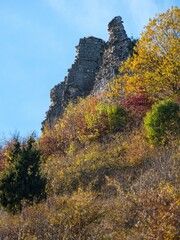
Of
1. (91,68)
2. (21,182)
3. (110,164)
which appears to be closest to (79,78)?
(91,68)

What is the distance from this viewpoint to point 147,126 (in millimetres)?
22234

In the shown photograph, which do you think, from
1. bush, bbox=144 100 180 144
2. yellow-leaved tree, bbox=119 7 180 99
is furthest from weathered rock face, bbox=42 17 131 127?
bush, bbox=144 100 180 144

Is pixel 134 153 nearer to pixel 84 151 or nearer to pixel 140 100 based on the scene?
pixel 84 151

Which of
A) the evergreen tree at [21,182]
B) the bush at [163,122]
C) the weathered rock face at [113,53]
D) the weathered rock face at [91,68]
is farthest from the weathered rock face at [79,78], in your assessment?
the evergreen tree at [21,182]

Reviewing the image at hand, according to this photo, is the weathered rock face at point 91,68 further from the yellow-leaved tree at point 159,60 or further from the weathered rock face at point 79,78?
the yellow-leaved tree at point 159,60

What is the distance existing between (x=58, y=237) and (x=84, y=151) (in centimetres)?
1258

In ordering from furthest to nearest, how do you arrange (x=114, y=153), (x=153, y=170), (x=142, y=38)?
(x=142, y=38) → (x=114, y=153) → (x=153, y=170)

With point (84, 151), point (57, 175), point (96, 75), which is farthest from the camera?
point (96, 75)

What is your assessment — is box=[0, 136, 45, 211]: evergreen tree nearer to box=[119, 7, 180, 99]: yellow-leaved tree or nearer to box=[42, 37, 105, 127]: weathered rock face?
box=[119, 7, 180, 99]: yellow-leaved tree

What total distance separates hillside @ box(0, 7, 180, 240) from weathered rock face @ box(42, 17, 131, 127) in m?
0.49

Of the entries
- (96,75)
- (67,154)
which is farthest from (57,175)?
(96,75)

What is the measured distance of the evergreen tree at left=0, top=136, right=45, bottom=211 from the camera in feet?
57.0

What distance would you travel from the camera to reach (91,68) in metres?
38.8

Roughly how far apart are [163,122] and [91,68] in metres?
17.8
